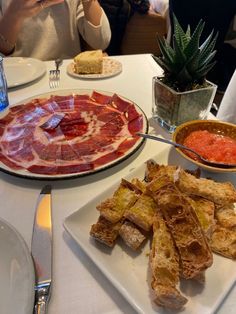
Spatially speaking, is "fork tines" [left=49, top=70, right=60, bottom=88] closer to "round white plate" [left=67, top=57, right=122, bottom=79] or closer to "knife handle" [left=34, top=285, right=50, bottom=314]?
"round white plate" [left=67, top=57, right=122, bottom=79]

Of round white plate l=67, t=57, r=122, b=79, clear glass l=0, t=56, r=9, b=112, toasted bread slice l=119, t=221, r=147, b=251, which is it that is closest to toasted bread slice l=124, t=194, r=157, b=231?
toasted bread slice l=119, t=221, r=147, b=251

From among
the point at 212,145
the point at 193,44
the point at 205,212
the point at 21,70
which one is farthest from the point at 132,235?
the point at 21,70

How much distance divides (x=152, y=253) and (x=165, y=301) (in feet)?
0.28

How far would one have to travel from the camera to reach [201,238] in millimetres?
513

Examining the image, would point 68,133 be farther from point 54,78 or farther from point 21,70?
point 21,70

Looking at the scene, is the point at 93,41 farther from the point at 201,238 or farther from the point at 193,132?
the point at 201,238

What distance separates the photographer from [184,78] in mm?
889

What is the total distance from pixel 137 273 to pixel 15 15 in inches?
54.8

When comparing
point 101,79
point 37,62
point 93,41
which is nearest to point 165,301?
point 101,79

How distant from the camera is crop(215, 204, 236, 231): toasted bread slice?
57 centimetres

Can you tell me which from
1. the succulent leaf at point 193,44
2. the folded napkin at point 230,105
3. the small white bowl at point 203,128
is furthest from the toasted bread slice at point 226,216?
the folded napkin at point 230,105

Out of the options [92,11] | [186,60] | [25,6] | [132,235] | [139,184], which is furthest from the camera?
[92,11]

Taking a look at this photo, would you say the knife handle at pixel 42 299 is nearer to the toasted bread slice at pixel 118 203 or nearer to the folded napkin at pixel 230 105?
the toasted bread slice at pixel 118 203

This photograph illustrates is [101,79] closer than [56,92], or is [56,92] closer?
[56,92]
